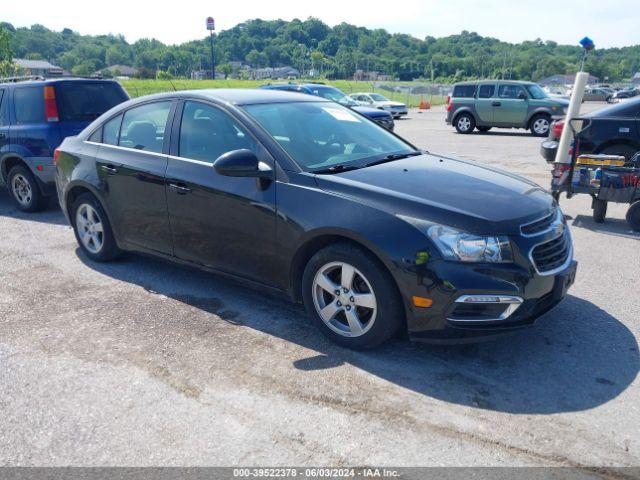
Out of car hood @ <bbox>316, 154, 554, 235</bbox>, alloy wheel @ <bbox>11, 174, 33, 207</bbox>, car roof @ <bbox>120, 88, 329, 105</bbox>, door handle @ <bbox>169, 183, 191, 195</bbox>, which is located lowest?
alloy wheel @ <bbox>11, 174, 33, 207</bbox>

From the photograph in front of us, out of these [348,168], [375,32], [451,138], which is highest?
[375,32]

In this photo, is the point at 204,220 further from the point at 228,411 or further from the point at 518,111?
the point at 518,111

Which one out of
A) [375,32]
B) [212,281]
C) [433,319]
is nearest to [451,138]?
[212,281]

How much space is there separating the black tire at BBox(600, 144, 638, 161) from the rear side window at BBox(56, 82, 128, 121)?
23.6 ft

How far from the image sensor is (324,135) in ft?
14.6

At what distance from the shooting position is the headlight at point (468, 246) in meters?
3.29

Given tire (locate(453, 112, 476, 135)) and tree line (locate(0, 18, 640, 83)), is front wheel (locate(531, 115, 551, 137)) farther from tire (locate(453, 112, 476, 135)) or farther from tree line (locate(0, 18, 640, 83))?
tree line (locate(0, 18, 640, 83))

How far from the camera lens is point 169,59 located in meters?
152

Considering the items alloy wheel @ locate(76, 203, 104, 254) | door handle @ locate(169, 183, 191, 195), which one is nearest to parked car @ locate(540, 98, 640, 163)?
door handle @ locate(169, 183, 191, 195)

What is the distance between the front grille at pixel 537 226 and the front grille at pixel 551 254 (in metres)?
0.09

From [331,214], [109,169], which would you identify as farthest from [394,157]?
[109,169]

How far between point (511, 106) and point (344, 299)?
17.1m

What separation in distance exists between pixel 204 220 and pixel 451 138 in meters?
15.1

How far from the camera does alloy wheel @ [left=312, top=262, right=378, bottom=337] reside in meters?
3.58
